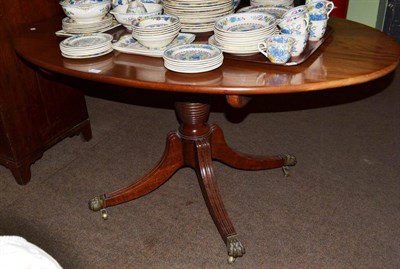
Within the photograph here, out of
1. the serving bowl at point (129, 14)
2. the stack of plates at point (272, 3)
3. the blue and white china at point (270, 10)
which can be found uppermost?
the serving bowl at point (129, 14)

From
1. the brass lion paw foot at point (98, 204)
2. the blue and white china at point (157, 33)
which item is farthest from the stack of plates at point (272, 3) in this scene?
the brass lion paw foot at point (98, 204)

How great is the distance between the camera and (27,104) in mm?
2062

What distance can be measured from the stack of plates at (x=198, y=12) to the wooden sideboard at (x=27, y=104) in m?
0.62

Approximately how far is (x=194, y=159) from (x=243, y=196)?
0.30 m

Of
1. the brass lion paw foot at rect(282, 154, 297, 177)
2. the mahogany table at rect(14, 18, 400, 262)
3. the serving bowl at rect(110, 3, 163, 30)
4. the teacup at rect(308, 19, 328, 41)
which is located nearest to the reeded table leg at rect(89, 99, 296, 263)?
the mahogany table at rect(14, 18, 400, 262)

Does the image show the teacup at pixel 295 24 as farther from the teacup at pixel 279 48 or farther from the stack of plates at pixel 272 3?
the stack of plates at pixel 272 3

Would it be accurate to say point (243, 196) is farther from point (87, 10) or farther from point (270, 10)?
point (87, 10)

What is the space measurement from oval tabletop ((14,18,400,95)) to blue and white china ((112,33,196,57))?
0.02 meters

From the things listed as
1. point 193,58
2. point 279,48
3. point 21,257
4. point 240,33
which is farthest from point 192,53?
point 21,257

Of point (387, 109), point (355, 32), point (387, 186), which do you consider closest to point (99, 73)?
point (355, 32)

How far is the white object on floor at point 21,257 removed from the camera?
763 mm

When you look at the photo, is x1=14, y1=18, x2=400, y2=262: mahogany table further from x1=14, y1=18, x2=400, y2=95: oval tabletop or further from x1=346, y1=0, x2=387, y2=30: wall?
x1=346, y1=0, x2=387, y2=30: wall

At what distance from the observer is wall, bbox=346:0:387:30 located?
337cm

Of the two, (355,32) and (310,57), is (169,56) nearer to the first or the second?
(310,57)
